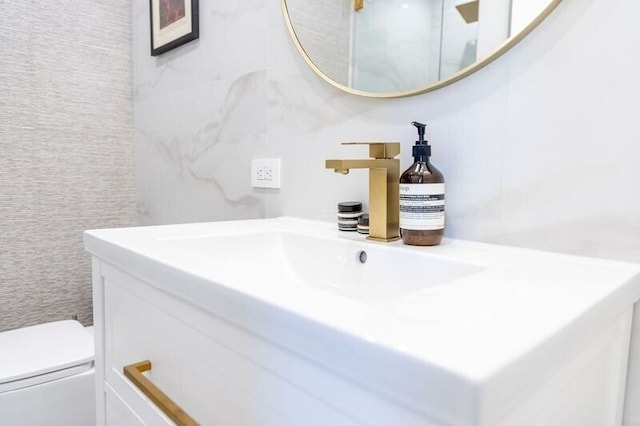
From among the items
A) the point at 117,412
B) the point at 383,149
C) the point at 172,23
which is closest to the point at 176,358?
the point at 117,412

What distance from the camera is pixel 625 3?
1.96 feet

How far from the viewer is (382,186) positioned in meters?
0.79

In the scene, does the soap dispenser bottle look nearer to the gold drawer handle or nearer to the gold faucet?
the gold faucet

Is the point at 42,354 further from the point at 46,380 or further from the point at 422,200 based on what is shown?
the point at 422,200

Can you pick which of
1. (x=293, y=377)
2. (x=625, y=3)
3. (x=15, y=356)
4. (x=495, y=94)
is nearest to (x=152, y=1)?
(x=15, y=356)

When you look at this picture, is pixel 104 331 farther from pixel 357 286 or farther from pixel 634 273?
pixel 634 273

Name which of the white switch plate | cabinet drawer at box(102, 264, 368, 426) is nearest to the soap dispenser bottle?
cabinet drawer at box(102, 264, 368, 426)

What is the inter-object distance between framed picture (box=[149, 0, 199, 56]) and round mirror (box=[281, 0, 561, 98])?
1.53ft

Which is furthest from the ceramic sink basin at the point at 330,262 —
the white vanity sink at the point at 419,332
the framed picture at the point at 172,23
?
the framed picture at the point at 172,23

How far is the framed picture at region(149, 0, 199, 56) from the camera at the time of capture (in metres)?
1.42

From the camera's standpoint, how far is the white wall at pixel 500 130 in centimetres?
61

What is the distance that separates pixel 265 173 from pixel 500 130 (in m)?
0.65

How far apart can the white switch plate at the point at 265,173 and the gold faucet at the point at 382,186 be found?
1.28 feet

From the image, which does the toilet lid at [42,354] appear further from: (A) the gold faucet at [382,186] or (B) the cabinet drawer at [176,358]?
(A) the gold faucet at [382,186]
